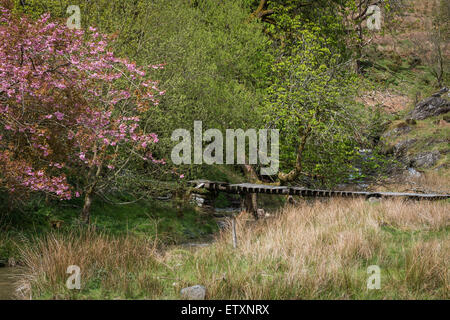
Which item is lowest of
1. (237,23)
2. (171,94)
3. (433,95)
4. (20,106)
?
(20,106)

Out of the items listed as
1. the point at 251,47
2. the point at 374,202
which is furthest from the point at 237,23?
the point at 374,202

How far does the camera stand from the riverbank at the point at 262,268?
6293mm

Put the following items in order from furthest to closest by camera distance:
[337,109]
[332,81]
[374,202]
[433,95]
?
1. [433,95]
2. [337,109]
3. [332,81]
4. [374,202]

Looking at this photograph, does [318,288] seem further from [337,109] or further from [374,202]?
[337,109]

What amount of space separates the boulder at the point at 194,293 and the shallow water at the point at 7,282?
9.49ft

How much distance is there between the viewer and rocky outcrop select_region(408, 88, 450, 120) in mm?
34312

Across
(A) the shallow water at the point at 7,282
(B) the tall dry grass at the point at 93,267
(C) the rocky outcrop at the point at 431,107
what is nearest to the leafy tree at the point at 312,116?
(B) the tall dry grass at the point at 93,267

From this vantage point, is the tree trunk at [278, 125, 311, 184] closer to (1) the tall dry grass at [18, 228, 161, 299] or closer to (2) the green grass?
(2) the green grass

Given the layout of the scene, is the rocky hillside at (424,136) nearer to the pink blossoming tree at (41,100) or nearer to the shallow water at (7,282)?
the pink blossoming tree at (41,100)

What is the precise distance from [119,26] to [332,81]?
7646 millimetres

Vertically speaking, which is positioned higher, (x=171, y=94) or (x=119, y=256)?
(x=171, y=94)

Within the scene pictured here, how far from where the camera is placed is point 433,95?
35969 mm
